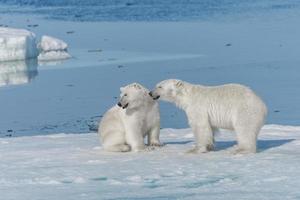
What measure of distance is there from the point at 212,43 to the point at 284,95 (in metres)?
7.48

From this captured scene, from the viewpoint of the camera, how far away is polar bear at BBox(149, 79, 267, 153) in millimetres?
6375

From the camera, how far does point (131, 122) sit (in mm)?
6754

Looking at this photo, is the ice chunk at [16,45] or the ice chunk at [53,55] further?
the ice chunk at [53,55]

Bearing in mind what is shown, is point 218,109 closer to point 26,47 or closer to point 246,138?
point 246,138

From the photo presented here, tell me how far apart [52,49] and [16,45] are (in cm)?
99

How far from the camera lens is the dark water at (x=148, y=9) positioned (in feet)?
97.5

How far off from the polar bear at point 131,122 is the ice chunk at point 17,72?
10.1 meters

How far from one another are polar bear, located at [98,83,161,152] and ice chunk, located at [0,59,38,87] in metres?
10.1

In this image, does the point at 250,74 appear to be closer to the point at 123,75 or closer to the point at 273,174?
the point at 123,75

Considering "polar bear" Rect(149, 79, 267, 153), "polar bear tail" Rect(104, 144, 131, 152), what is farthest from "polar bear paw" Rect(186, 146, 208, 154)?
"polar bear tail" Rect(104, 144, 131, 152)

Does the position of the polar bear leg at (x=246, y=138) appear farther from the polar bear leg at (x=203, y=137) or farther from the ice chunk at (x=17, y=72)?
the ice chunk at (x=17, y=72)

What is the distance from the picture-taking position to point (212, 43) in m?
21.0

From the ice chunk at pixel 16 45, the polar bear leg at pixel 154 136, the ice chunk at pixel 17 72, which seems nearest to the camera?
the polar bear leg at pixel 154 136

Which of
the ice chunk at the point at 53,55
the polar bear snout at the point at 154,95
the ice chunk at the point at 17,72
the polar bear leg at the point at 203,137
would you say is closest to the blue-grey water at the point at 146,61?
the ice chunk at the point at 17,72
